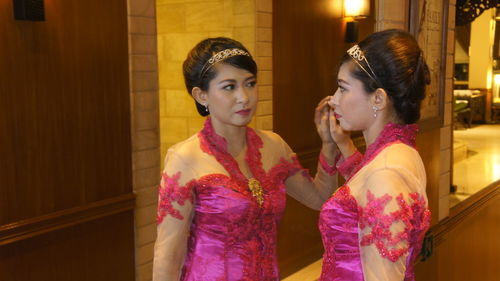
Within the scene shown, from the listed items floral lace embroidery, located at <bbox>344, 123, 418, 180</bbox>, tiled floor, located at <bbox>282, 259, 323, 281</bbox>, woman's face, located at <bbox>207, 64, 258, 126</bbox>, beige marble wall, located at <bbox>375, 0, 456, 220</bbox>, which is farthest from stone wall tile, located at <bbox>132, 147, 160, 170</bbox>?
beige marble wall, located at <bbox>375, 0, 456, 220</bbox>

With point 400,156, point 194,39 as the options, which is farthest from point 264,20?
point 400,156

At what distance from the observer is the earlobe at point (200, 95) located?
193 centimetres

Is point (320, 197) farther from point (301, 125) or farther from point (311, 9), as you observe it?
point (311, 9)

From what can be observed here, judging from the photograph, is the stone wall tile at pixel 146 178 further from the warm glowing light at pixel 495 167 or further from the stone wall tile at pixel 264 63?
the warm glowing light at pixel 495 167

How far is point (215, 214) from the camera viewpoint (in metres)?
1.87

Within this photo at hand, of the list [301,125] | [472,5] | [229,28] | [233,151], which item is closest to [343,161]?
[233,151]

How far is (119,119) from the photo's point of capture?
279 centimetres

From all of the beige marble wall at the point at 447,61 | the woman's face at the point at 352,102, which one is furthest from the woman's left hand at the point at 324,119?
the beige marble wall at the point at 447,61

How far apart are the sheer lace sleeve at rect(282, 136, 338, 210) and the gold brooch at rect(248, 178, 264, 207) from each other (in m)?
0.25

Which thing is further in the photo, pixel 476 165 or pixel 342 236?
pixel 476 165

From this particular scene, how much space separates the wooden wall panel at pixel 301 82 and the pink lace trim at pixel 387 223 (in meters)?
2.33

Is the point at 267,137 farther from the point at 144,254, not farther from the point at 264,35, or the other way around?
the point at 264,35

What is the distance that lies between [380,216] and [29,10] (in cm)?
158

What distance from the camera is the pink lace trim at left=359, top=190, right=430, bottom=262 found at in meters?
1.59
